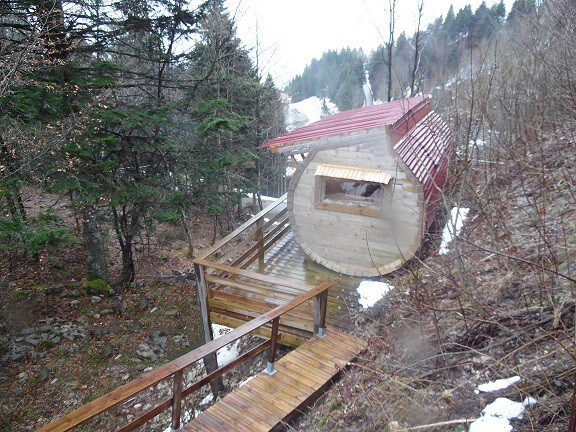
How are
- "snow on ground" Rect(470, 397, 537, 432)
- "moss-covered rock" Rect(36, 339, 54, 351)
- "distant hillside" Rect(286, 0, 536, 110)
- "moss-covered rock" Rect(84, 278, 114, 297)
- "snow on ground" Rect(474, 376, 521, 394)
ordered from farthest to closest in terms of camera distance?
"distant hillside" Rect(286, 0, 536, 110)
"moss-covered rock" Rect(84, 278, 114, 297)
"moss-covered rock" Rect(36, 339, 54, 351)
"snow on ground" Rect(474, 376, 521, 394)
"snow on ground" Rect(470, 397, 537, 432)

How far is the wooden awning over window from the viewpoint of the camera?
629cm

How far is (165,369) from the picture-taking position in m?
3.29

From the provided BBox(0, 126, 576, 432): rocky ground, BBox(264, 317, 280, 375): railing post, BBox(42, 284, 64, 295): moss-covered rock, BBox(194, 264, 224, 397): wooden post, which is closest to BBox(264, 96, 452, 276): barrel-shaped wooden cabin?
BBox(0, 126, 576, 432): rocky ground

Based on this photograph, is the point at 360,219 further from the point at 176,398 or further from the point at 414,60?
the point at 414,60

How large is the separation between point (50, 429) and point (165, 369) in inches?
→ 36.1

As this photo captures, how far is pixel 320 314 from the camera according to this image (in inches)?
207

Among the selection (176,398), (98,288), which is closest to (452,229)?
(176,398)

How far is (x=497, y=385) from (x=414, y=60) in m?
15.1

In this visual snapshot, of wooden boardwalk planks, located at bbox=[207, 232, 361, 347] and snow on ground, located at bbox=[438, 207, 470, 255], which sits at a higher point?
snow on ground, located at bbox=[438, 207, 470, 255]

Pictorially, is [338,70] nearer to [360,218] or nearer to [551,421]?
[360,218]

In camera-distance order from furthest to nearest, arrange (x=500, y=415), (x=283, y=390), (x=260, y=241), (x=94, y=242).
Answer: (x=94, y=242)
(x=260, y=241)
(x=283, y=390)
(x=500, y=415)

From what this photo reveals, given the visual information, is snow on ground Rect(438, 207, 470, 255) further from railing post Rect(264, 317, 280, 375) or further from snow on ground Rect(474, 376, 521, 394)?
railing post Rect(264, 317, 280, 375)

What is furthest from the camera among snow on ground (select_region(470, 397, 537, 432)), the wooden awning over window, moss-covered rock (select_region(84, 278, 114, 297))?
moss-covered rock (select_region(84, 278, 114, 297))

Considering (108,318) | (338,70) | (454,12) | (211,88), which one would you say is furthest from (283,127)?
(338,70)
